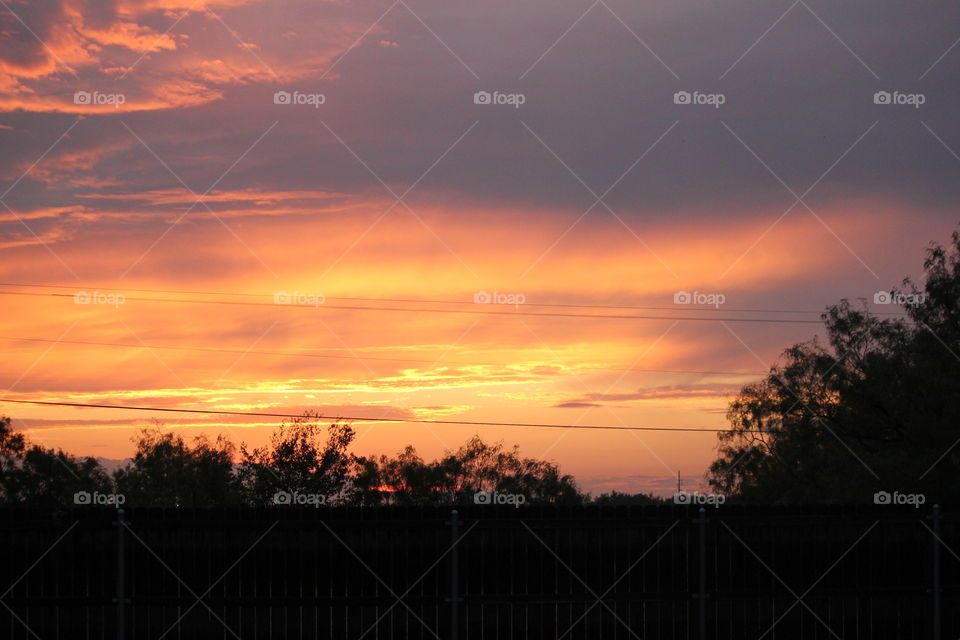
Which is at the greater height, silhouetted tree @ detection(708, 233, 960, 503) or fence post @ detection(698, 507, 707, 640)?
silhouetted tree @ detection(708, 233, 960, 503)

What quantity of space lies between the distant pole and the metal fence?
0.03 metres

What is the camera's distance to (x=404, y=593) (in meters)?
14.0

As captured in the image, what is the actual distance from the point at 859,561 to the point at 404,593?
21.9ft

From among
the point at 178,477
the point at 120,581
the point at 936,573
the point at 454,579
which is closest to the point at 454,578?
the point at 454,579

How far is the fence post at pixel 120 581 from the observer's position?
13.5 meters

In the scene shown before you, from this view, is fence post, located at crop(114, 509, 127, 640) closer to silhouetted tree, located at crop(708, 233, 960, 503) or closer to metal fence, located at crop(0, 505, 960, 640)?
metal fence, located at crop(0, 505, 960, 640)

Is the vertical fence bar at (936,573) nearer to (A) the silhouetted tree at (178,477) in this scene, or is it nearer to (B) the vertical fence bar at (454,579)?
(B) the vertical fence bar at (454,579)

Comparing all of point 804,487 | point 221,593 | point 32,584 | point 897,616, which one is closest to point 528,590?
point 221,593

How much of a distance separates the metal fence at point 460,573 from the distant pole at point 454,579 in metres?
0.03

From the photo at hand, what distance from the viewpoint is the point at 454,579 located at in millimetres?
13914

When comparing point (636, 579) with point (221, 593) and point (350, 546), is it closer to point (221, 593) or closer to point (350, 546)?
point (350, 546)

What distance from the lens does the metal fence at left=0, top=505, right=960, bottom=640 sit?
13719 mm

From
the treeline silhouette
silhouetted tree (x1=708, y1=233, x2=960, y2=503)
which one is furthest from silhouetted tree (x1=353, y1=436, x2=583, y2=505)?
silhouetted tree (x1=708, y1=233, x2=960, y2=503)

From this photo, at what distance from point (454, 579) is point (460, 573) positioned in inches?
8.7
